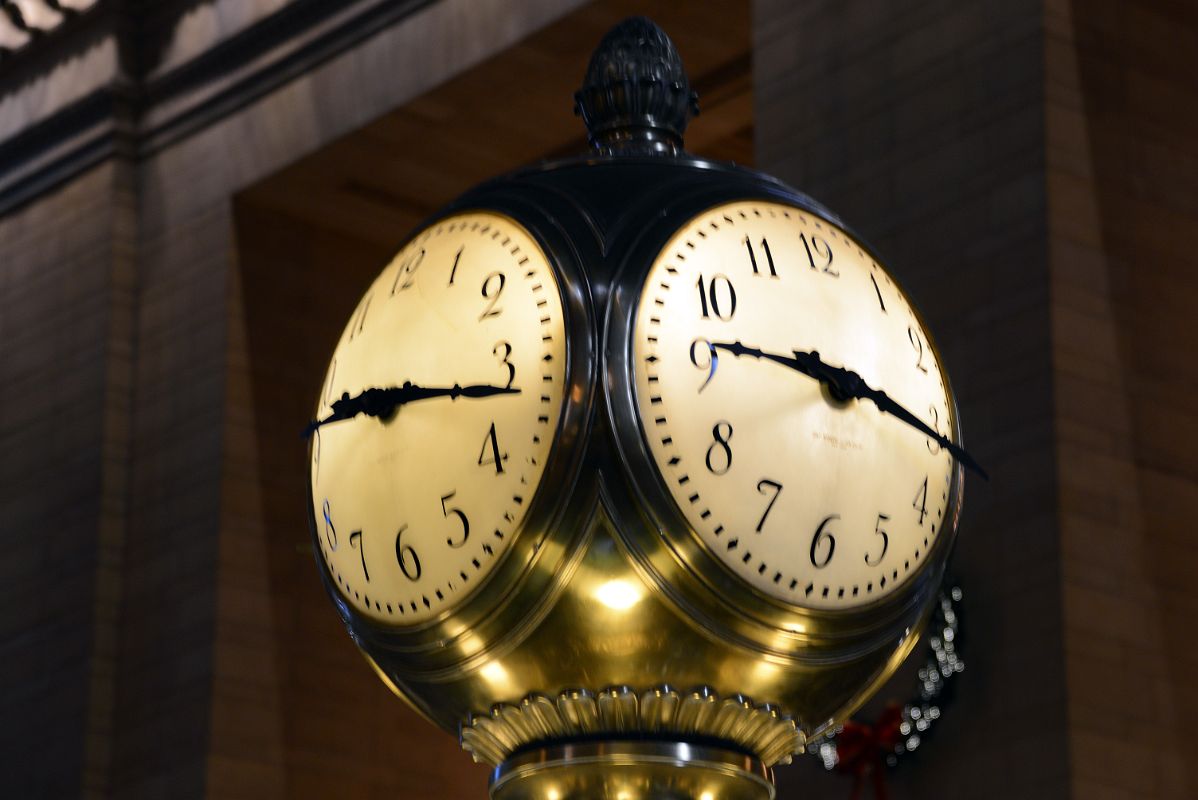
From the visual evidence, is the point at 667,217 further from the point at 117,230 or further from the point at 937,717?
the point at 117,230

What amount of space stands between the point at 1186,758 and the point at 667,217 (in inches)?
233

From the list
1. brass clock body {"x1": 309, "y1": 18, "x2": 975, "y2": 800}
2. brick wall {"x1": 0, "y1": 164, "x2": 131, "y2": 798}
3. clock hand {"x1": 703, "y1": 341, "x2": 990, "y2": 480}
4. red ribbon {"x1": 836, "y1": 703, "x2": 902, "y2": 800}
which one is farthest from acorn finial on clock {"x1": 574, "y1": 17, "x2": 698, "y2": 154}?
brick wall {"x1": 0, "y1": 164, "x2": 131, "y2": 798}

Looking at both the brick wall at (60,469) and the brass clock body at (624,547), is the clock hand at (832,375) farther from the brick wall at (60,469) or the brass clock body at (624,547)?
the brick wall at (60,469)

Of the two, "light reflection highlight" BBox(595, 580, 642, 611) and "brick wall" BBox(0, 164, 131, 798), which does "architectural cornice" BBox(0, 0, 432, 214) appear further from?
"light reflection highlight" BBox(595, 580, 642, 611)

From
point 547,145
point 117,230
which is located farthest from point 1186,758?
point 117,230

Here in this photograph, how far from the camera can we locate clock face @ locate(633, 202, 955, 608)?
1.59 metres

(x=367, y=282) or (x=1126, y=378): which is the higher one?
(x=367, y=282)

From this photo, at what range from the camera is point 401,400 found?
5.51 feet

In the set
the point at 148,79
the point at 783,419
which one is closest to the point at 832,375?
the point at 783,419

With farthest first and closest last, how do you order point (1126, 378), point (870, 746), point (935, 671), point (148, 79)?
point (148, 79), point (1126, 378), point (870, 746), point (935, 671)

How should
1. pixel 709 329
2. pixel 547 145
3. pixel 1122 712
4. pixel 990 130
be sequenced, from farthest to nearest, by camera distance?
pixel 547 145, pixel 990 130, pixel 1122 712, pixel 709 329

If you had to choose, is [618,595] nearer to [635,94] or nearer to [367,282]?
[635,94]

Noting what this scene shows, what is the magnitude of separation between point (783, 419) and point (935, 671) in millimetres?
5823

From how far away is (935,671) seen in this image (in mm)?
7309
